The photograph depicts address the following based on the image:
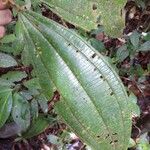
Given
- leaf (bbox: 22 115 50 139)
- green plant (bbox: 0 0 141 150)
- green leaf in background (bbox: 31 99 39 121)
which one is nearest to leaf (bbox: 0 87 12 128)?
green leaf in background (bbox: 31 99 39 121)

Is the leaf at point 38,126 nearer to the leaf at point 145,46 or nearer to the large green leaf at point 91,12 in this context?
the leaf at point 145,46

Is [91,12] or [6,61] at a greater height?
[91,12]

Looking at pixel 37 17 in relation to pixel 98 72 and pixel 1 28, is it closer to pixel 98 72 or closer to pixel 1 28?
pixel 98 72

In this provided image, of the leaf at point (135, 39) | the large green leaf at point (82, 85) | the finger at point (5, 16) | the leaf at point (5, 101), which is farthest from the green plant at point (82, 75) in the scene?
the leaf at point (135, 39)

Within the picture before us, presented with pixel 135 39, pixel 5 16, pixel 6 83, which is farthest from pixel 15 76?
pixel 5 16

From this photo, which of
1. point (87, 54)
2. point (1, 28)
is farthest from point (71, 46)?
point (1, 28)

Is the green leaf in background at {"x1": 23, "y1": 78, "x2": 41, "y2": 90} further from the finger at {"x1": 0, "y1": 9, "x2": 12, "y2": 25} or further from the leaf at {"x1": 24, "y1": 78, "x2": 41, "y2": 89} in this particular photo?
the finger at {"x1": 0, "y1": 9, "x2": 12, "y2": 25}

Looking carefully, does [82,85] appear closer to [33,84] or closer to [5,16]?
[5,16]
